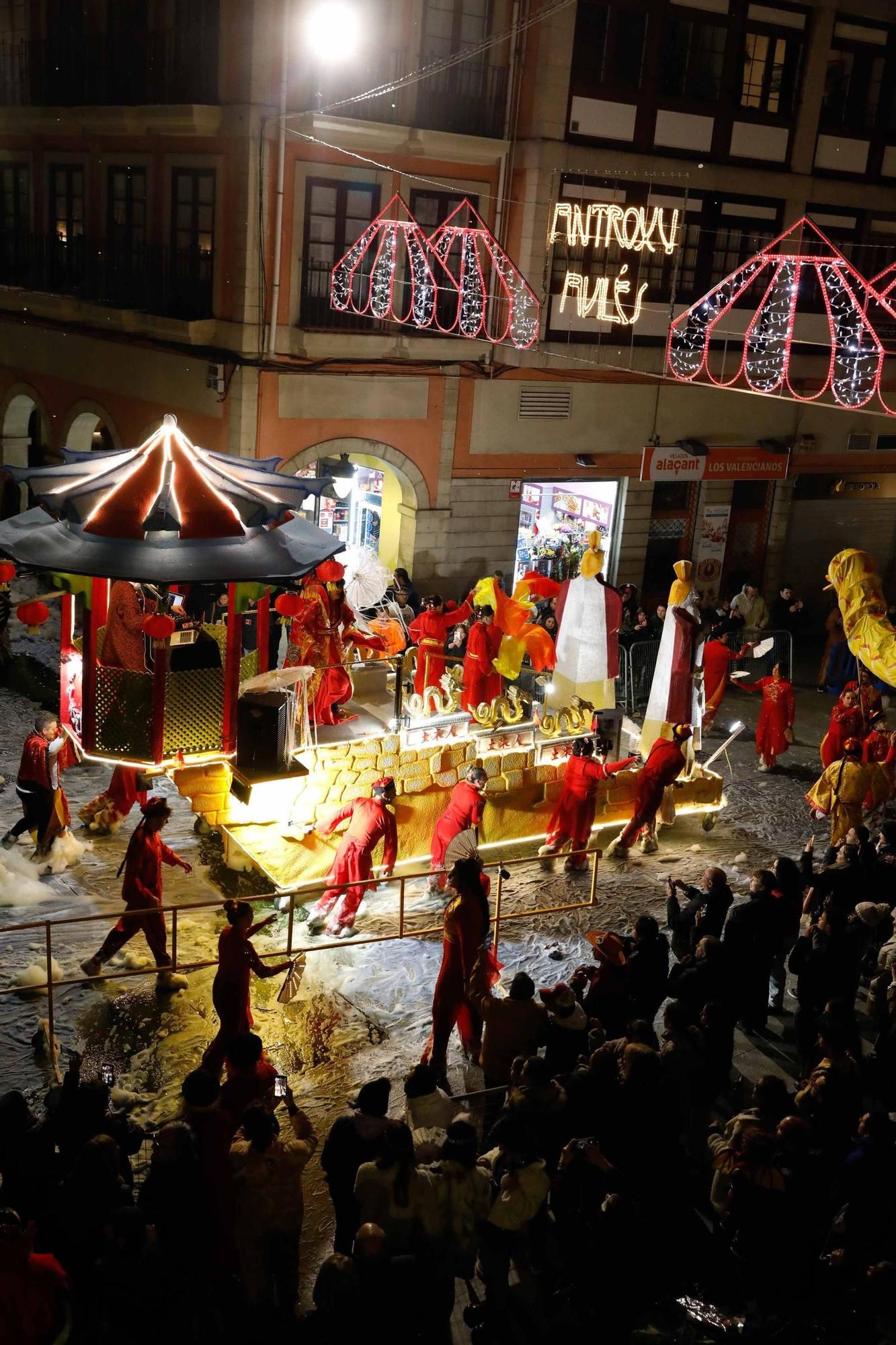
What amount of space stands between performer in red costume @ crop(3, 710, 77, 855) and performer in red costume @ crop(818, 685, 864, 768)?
26.0 ft

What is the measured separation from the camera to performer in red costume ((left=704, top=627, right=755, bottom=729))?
16.8 meters

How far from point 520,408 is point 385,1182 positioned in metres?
16.4

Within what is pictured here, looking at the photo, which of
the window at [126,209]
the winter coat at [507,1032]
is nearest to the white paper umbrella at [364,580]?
the winter coat at [507,1032]

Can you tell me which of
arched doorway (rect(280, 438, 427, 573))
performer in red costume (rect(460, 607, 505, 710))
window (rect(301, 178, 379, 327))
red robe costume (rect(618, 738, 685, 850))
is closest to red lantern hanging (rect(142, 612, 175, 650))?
→ performer in red costume (rect(460, 607, 505, 710))

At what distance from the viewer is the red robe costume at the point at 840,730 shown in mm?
14219

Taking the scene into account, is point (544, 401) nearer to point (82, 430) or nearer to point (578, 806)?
point (82, 430)

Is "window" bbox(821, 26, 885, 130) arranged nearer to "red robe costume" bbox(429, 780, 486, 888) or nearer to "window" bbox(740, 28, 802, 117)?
"window" bbox(740, 28, 802, 117)

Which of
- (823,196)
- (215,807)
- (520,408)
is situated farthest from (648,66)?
(215,807)

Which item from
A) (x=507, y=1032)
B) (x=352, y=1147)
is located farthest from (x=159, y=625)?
(x=352, y=1147)

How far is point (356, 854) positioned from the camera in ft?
37.4

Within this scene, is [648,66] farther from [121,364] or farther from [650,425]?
[121,364]

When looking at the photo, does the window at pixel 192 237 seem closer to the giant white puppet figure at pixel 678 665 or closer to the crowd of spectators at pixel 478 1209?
the giant white puppet figure at pixel 678 665

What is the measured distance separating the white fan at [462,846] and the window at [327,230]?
10187 millimetres

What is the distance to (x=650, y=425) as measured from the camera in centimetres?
2266
